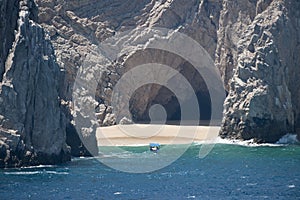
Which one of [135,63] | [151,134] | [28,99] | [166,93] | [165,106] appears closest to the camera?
[28,99]

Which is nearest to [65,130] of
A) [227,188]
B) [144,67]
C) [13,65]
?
[13,65]

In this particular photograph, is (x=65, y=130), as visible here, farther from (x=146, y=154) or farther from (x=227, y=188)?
(x=227, y=188)

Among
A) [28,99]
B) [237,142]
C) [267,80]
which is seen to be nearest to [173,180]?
[28,99]

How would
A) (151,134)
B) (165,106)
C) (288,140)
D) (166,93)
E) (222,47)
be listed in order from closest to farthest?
(288,140) < (151,134) < (222,47) < (166,93) < (165,106)

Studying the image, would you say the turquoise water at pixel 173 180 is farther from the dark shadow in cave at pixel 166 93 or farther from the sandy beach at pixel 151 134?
the dark shadow in cave at pixel 166 93

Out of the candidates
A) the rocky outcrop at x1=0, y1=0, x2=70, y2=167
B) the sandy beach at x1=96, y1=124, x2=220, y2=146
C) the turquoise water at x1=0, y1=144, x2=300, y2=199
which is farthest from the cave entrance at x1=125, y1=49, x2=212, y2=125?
the rocky outcrop at x1=0, y1=0, x2=70, y2=167

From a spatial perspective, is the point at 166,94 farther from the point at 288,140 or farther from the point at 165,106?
the point at 288,140
